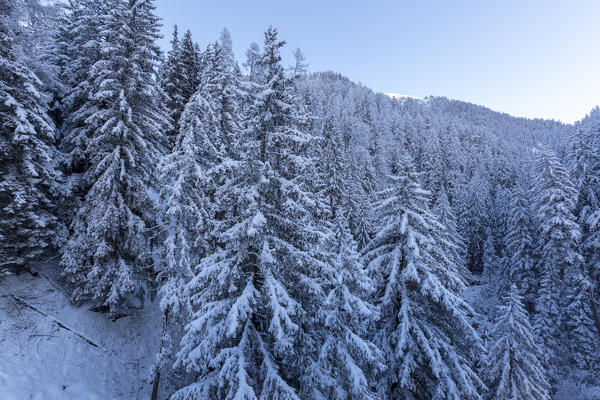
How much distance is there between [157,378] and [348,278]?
10642 mm

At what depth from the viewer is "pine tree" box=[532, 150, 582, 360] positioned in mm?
25469

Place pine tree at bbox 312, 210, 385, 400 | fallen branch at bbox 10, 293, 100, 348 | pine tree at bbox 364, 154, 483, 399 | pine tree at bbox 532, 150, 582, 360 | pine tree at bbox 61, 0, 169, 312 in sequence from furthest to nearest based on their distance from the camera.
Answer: pine tree at bbox 532, 150, 582, 360 < pine tree at bbox 61, 0, 169, 312 < fallen branch at bbox 10, 293, 100, 348 < pine tree at bbox 364, 154, 483, 399 < pine tree at bbox 312, 210, 385, 400

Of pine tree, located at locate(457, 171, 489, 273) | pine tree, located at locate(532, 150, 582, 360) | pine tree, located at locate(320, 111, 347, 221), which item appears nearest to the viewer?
pine tree, located at locate(532, 150, 582, 360)

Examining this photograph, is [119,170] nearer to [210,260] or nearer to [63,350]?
[63,350]

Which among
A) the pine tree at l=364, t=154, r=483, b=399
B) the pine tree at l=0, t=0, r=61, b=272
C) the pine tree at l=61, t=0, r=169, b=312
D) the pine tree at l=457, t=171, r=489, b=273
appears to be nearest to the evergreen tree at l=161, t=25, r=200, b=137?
the pine tree at l=61, t=0, r=169, b=312

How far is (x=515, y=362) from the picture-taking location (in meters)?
16.5

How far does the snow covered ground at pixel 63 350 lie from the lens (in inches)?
496

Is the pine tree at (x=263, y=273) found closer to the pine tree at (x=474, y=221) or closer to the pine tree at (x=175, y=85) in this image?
the pine tree at (x=175, y=85)

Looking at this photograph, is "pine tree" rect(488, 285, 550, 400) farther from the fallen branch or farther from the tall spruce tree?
the fallen branch

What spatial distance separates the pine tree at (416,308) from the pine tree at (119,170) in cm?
1273

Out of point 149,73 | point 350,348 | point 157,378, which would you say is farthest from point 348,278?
point 149,73

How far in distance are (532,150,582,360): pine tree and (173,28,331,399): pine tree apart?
83.7 feet

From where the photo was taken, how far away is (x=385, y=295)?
13.6 m

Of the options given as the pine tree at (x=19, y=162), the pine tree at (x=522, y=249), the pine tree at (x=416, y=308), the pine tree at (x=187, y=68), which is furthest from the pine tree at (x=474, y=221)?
the pine tree at (x=19, y=162)
